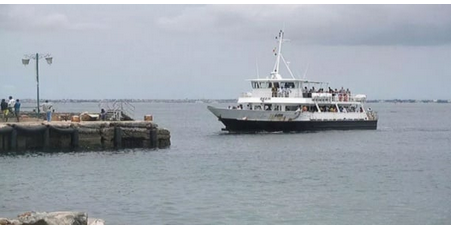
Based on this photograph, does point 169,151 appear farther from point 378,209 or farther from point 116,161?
point 378,209

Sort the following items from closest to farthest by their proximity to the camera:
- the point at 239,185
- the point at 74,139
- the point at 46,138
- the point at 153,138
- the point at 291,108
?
the point at 239,185
the point at 46,138
the point at 74,139
the point at 153,138
the point at 291,108

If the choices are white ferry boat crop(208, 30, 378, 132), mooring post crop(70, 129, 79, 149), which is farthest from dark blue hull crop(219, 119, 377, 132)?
mooring post crop(70, 129, 79, 149)

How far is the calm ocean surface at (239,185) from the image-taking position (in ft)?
80.3

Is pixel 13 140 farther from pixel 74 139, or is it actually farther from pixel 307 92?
pixel 307 92

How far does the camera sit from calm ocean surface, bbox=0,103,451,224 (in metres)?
24.5

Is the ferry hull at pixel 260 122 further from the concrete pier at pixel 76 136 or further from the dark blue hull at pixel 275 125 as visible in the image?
the concrete pier at pixel 76 136

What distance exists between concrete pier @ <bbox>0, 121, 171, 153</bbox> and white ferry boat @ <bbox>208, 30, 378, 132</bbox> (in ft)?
44.6

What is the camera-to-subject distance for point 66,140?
41.9 meters

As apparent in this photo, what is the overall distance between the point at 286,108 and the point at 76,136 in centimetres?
2169

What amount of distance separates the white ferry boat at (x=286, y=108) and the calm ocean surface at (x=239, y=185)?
27.4 feet

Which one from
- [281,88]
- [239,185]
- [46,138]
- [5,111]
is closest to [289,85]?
[281,88]

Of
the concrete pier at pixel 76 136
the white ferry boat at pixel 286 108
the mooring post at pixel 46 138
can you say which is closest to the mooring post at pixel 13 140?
the concrete pier at pixel 76 136

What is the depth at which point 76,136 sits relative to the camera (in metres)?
41.8

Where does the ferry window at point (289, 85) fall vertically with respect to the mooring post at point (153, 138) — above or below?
above
